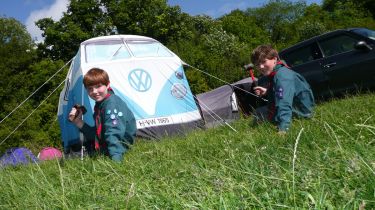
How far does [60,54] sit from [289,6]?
164 ft

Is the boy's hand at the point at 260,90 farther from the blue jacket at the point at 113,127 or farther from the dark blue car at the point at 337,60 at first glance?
the dark blue car at the point at 337,60

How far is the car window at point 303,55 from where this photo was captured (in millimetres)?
8741

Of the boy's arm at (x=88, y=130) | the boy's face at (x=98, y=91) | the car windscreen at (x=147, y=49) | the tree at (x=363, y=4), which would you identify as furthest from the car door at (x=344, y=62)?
the tree at (x=363, y=4)

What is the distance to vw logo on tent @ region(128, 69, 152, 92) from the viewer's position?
26.3 ft

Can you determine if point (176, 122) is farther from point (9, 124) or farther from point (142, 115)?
point (9, 124)

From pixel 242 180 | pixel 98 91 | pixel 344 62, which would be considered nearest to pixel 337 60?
pixel 344 62

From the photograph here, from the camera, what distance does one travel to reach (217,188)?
5.88 feet

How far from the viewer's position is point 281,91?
401 cm

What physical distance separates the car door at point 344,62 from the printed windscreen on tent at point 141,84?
8.52 ft

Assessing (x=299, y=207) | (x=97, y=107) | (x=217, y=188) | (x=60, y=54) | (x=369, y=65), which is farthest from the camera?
(x=60, y=54)

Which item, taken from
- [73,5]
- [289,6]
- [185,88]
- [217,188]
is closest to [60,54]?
[73,5]

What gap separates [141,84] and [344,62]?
368 cm

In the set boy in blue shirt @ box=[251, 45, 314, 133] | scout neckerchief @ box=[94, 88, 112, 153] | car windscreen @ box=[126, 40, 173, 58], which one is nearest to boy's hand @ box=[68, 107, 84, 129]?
scout neckerchief @ box=[94, 88, 112, 153]

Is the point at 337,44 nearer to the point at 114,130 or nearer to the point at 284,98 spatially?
the point at 284,98
